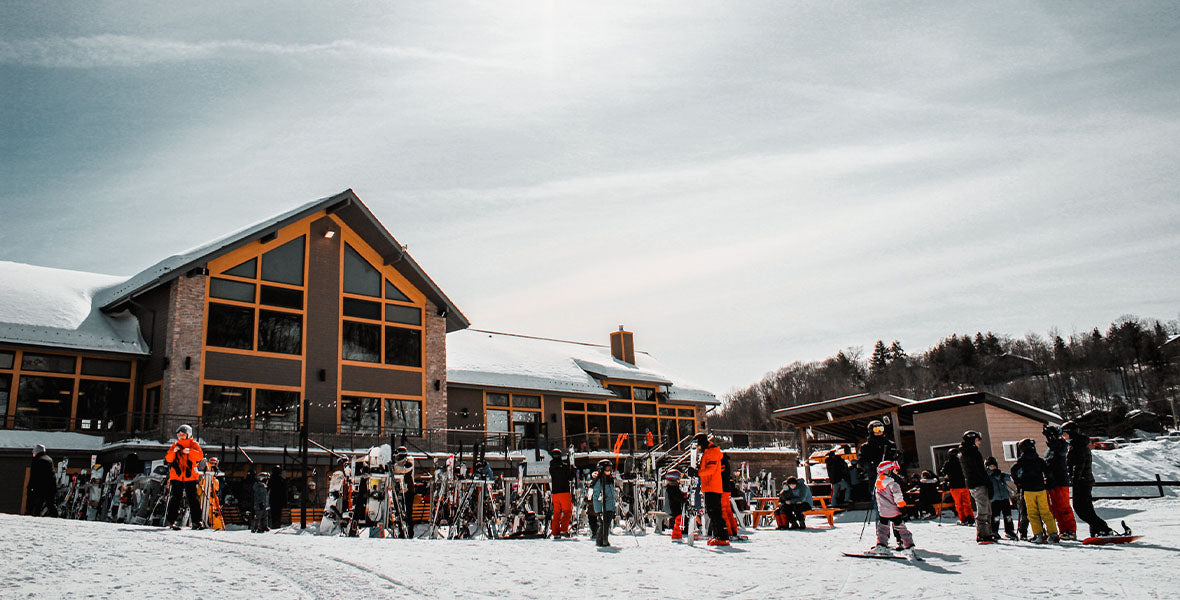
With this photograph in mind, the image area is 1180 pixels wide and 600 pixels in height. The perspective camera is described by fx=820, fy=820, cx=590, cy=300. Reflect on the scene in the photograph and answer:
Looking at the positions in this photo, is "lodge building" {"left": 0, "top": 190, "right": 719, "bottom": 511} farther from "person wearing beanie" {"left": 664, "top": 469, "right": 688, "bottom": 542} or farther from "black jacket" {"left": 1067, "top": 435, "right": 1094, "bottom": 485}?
"black jacket" {"left": 1067, "top": 435, "right": 1094, "bottom": 485}

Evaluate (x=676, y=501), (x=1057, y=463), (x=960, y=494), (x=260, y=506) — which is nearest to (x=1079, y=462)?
(x=1057, y=463)

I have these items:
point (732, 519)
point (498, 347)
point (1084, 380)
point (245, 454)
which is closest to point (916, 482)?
point (732, 519)

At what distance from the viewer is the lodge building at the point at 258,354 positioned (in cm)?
2142

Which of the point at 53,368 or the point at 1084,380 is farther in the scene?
the point at 1084,380

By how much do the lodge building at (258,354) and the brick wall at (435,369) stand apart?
5cm

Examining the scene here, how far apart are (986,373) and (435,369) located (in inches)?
3693

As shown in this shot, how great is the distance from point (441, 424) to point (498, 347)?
760cm

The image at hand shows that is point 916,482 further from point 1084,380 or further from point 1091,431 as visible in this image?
point 1084,380

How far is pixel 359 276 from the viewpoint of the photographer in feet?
87.0

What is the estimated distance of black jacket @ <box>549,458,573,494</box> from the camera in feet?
43.9

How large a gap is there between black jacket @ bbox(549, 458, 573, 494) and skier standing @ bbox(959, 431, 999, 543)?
19.7 ft

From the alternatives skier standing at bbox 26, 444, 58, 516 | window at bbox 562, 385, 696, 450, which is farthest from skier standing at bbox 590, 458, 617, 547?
window at bbox 562, 385, 696, 450

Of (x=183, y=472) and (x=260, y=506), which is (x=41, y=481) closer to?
(x=260, y=506)

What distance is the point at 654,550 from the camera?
10.3m
